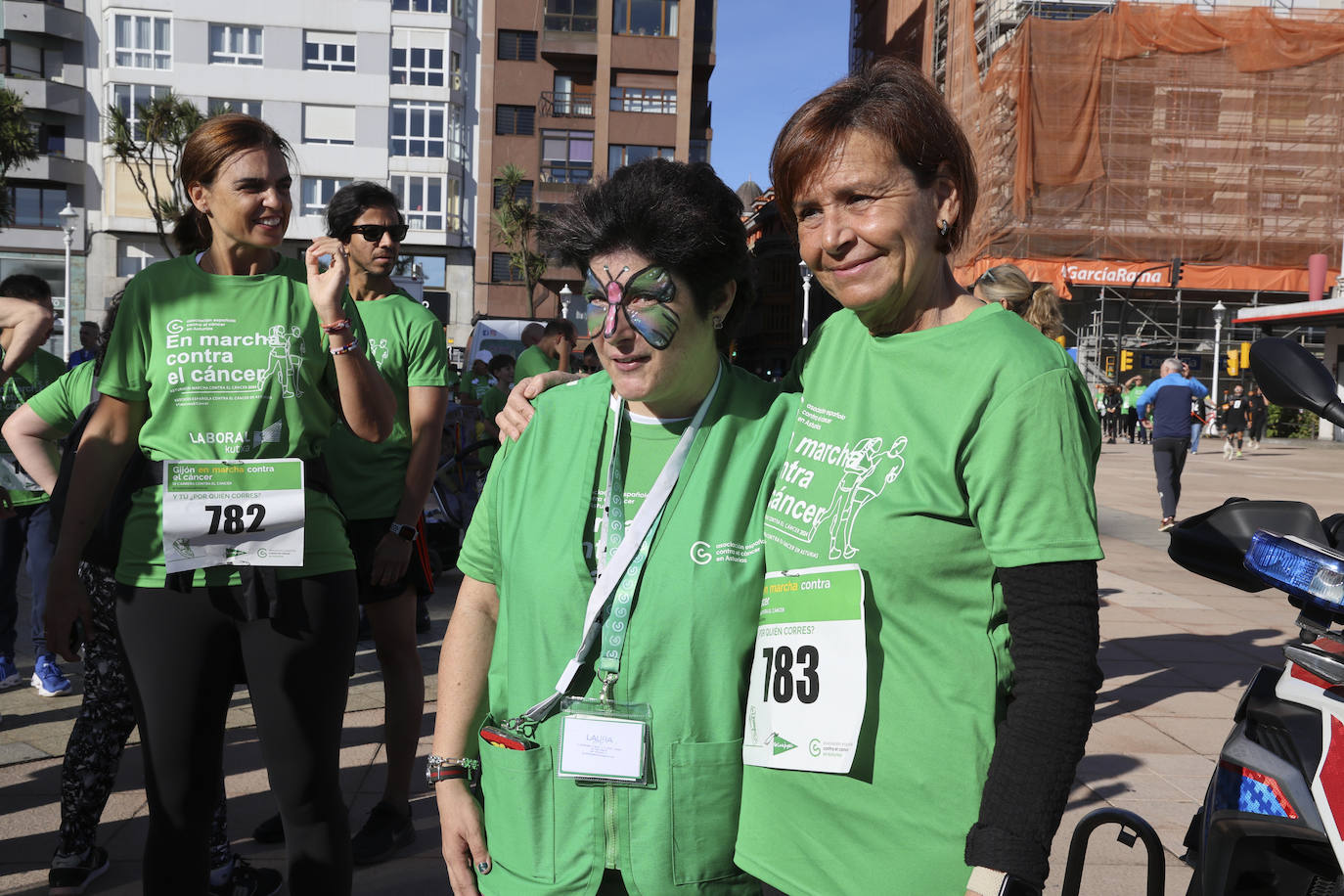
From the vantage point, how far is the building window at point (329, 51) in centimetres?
4731

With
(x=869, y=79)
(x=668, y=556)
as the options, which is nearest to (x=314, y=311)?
(x=668, y=556)

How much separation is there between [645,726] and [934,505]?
0.58 meters

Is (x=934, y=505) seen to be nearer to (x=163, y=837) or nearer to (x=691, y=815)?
(x=691, y=815)

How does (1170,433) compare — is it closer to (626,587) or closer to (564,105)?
(626,587)

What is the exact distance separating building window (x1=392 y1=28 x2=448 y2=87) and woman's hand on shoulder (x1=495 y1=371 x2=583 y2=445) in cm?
4983

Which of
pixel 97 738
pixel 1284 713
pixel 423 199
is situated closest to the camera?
pixel 1284 713

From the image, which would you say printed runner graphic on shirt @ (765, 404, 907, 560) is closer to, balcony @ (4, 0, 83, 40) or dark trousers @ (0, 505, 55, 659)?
dark trousers @ (0, 505, 55, 659)

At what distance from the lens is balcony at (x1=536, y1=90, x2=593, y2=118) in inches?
2056

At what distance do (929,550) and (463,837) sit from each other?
98cm

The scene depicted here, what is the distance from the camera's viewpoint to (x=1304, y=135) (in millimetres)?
40375

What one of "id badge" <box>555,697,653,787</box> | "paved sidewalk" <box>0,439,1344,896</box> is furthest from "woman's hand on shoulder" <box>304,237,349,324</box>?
"paved sidewalk" <box>0,439,1344,896</box>

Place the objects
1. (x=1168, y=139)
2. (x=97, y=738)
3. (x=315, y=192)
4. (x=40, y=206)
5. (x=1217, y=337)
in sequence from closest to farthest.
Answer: (x=97, y=738) < (x=1217, y=337) < (x=1168, y=139) < (x=315, y=192) < (x=40, y=206)

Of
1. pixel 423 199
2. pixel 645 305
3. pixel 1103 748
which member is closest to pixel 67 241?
pixel 423 199

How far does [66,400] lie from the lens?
4.75 metres
